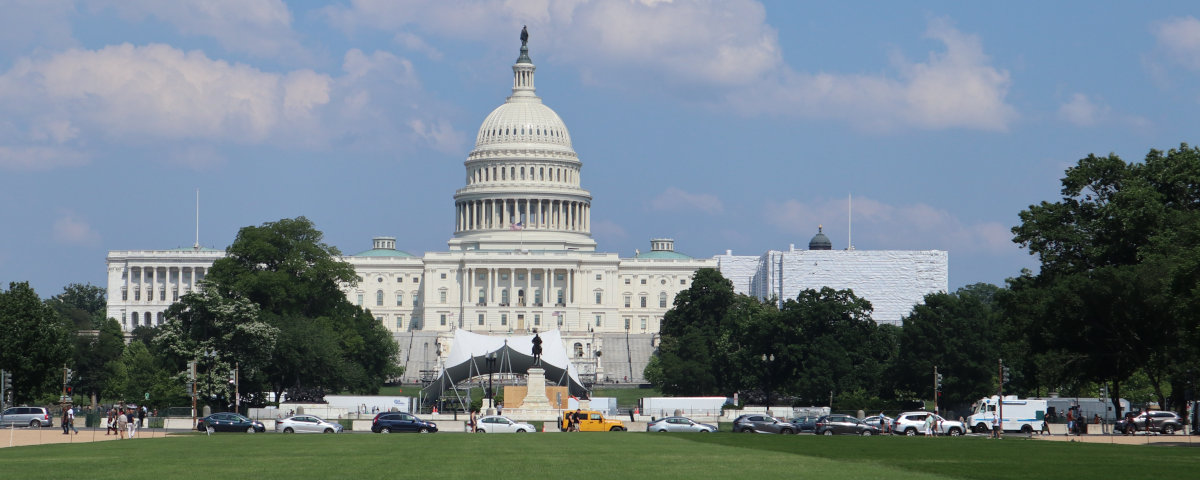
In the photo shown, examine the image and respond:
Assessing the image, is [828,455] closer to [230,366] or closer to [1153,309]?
[1153,309]

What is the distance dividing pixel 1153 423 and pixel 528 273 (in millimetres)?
123235

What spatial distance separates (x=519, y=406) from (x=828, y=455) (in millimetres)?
43585

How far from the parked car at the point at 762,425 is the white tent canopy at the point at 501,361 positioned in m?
32.7

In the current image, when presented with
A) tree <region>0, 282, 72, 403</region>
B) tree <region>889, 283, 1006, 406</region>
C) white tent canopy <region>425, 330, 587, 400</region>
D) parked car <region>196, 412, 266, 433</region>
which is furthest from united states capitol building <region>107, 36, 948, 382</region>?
parked car <region>196, 412, 266, 433</region>

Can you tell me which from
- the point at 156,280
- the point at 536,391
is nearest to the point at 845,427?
the point at 536,391

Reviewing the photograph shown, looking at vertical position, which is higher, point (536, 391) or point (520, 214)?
point (520, 214)

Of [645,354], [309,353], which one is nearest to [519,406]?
[309,353]

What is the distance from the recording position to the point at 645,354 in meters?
159

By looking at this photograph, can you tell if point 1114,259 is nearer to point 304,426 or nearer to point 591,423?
point 591,423

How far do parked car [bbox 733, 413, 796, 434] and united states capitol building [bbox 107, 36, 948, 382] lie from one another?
4077 inches

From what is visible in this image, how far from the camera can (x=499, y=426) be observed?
2584 inches

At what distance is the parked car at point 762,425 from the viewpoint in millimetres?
65250

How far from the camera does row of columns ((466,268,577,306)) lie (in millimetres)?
183500

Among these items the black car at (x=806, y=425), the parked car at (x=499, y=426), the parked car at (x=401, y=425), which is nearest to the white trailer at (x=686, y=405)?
the black car at (x=806, y=425)
